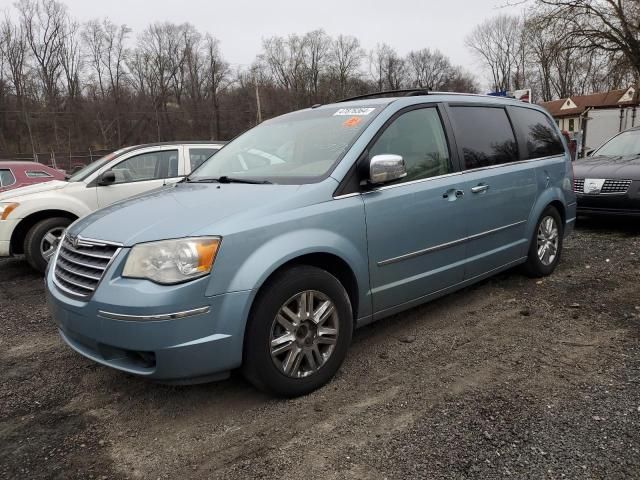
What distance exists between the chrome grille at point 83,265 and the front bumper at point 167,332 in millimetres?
100

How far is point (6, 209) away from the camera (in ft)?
20.2

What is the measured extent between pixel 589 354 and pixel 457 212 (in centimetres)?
132

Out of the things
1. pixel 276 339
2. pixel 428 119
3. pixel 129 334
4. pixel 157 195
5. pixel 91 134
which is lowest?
pixel 276 339

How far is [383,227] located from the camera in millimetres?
3299

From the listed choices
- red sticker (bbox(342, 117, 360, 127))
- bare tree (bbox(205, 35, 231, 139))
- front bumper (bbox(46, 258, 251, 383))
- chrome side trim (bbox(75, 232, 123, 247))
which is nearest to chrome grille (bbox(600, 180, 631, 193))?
red sticker (bbox(342, 117, 360, 127))

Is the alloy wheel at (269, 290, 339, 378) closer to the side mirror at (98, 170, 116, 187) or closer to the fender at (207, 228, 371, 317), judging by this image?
the fender at (207, 228, 371, 317)

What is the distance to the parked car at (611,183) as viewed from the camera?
7012 millimetres

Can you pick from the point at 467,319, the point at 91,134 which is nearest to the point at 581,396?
the point at 467,319

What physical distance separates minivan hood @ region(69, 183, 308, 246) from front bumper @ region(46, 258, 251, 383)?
30 cm

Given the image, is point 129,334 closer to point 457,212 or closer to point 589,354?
point 457,212

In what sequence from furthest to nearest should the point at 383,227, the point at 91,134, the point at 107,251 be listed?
→ the point at 91,134 < the point at 383,227 < the point at 107,251

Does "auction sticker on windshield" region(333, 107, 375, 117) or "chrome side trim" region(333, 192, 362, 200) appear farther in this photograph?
"auction sticker on windshield" region(333, 107, 375, 117)

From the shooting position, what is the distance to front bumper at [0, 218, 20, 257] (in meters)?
6.12

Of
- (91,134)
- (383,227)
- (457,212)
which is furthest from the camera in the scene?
(91,134)
